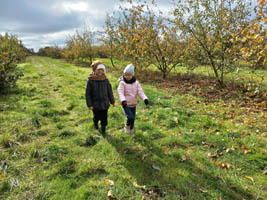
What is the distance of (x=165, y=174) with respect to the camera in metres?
3.07

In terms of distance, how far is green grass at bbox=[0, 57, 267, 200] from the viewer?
8.92 feet

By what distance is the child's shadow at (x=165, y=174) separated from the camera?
2709 mm

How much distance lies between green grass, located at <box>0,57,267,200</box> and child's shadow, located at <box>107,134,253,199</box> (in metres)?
0.02

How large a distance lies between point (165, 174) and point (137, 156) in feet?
2.51

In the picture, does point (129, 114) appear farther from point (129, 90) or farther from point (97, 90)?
point (97, 90)

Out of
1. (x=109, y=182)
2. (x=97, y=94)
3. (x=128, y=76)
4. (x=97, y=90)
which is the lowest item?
(x=109, y=182)

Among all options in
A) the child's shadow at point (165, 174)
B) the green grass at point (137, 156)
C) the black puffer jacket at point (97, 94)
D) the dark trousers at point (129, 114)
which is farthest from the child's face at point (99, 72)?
the child's shadow at point (165, 174)

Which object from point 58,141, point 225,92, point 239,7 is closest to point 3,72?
point 58,141

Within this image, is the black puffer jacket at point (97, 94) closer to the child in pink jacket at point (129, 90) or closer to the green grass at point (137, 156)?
the child in pink jacket at point (129, 90)

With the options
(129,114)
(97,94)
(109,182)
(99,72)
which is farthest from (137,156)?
(99,72)

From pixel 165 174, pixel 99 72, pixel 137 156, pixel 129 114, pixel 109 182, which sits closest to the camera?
pixel 109 182

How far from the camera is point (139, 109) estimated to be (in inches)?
256

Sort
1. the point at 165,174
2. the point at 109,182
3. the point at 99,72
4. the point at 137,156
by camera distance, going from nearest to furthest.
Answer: the point at 109,182 → the point at 165,174 → the point at 137,156 → the point at 99,72

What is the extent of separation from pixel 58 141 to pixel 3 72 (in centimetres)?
710
